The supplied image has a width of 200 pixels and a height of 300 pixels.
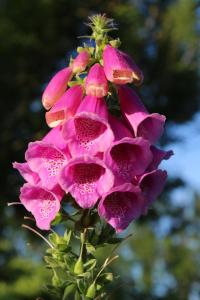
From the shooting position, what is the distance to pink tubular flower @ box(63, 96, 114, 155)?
6.90 feet

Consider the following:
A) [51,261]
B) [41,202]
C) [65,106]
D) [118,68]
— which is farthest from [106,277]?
[118,68]

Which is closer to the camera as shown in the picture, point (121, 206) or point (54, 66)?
point (121, 206)

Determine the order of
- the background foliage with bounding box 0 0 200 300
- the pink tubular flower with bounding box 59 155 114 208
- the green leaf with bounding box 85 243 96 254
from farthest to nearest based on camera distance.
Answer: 1. the background foliage with bounding box 0 0 200 300
2. the green leaf with bounding box 85 243 96 254
3. the pink tubular flower with bounding box 59 155 114 208

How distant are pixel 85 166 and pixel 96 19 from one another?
1.72 ft

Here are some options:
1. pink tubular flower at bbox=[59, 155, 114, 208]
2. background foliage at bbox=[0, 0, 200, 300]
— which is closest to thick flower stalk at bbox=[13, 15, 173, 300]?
pink tubular flower at bbox=[59, 155, 114, 208]

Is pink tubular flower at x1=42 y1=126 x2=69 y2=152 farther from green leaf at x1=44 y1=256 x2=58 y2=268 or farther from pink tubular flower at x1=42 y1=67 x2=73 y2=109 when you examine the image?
green leaf at x1=44 y1=256 x2=58 y2=268

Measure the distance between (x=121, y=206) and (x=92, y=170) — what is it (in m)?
0.14

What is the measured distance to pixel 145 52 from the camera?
1602cm

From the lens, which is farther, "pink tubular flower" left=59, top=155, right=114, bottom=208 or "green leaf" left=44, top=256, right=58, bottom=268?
"green leaf" left=44, top=256, right=58, bottom=268

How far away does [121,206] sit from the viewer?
214 cm

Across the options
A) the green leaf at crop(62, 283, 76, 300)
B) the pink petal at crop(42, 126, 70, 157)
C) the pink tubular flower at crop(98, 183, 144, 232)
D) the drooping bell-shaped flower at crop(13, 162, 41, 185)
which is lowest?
the green leaf at crop(62, 283, 76, 300)

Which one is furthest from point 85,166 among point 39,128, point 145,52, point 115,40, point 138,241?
point 138,241

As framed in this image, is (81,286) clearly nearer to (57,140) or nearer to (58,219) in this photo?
(58,219)

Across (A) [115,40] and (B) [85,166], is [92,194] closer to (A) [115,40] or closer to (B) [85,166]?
(B) [85,166]
